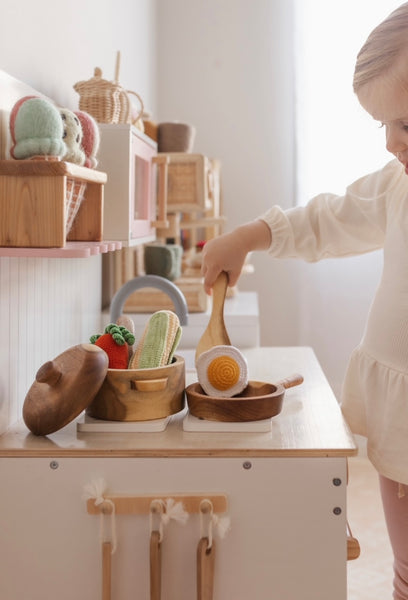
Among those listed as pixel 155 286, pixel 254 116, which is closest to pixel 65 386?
pixel 155 286

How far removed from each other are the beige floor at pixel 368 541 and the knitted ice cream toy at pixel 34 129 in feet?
4.53

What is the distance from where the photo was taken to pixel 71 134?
41.0 inches

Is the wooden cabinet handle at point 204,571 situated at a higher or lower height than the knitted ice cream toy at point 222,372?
lower

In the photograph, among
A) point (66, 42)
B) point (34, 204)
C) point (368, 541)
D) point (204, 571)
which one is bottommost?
point (368, 541)

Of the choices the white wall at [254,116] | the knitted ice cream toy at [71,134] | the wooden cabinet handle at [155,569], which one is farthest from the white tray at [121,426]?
the white wall at [254,116]

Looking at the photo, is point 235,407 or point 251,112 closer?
point 235,407

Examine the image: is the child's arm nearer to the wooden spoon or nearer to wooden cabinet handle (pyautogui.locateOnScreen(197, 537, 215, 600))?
the wooden spoon

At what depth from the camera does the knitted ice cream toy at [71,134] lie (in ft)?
3.41

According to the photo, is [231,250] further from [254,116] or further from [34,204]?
[254,116]

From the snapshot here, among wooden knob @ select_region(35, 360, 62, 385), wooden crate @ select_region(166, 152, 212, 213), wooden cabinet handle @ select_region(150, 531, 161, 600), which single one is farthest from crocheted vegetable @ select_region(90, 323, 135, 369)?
wooden crate @ select_region(166, 152, 212, 213)

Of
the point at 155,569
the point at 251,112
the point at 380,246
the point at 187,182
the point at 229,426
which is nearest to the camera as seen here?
the point at 155,569

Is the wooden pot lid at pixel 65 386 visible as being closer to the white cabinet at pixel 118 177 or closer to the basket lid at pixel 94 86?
the white cabinet at pixel 118 177

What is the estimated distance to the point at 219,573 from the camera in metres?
0.93

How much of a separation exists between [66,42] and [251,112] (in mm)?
1614
